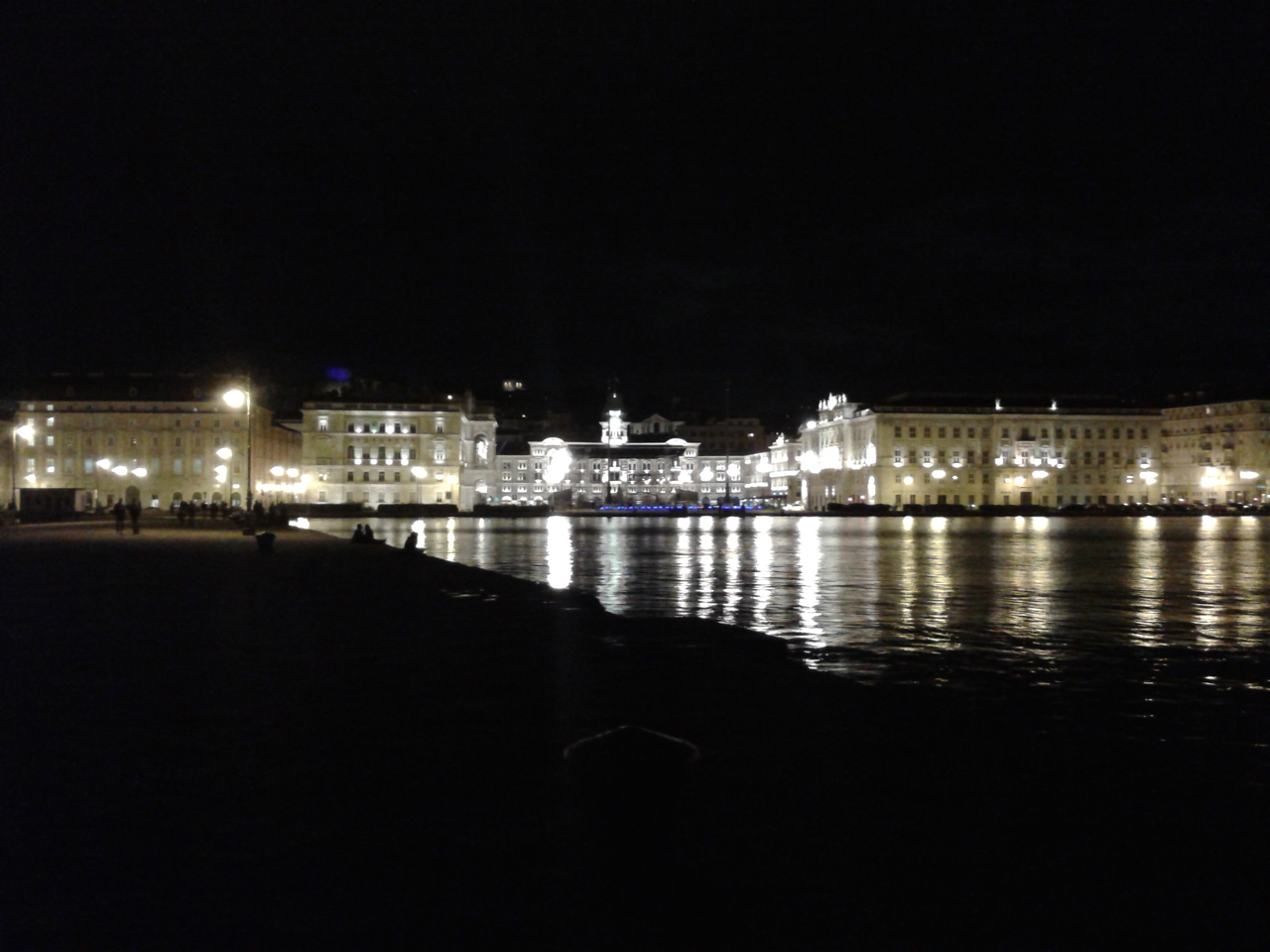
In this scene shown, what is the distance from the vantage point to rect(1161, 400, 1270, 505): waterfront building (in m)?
124

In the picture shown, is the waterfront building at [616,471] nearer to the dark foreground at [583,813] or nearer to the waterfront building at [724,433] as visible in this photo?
the waterfront building at [724,433]

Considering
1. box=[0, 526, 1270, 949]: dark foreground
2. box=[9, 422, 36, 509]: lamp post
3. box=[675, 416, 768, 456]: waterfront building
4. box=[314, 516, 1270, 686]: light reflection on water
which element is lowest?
box=[314, 516, 1270, 686]: light reflection on water

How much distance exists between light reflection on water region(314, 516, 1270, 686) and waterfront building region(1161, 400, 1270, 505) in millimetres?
96681

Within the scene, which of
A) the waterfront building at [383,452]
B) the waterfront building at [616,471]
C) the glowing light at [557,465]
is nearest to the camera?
the waterfront building at [383,452]

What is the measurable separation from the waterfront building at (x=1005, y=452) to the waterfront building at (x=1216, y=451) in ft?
9.02

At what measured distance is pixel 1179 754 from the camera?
7.25m

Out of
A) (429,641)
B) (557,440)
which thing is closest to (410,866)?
(429,641)

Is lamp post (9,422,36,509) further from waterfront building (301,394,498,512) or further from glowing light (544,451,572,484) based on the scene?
glowing light (544,451,572,484)

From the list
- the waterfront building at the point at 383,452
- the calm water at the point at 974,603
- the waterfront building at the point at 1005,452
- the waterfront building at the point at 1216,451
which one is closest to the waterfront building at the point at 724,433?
the waterfront building at the point at 1005,452

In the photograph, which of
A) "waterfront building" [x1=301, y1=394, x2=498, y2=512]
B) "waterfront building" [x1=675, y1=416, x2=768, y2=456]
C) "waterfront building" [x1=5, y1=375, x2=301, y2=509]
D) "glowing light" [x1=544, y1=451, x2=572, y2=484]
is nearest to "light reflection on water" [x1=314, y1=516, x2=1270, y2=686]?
"waterfront building" [x1=5, y1=375, x2=301, y2=509]

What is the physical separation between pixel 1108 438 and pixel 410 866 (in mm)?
136495

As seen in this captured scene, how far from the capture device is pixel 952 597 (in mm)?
19172

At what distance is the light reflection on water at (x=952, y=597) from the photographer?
39.5ft

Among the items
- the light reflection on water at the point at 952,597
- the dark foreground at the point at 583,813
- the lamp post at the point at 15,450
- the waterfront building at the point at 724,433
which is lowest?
the light reflection on water at the point at 952,597
